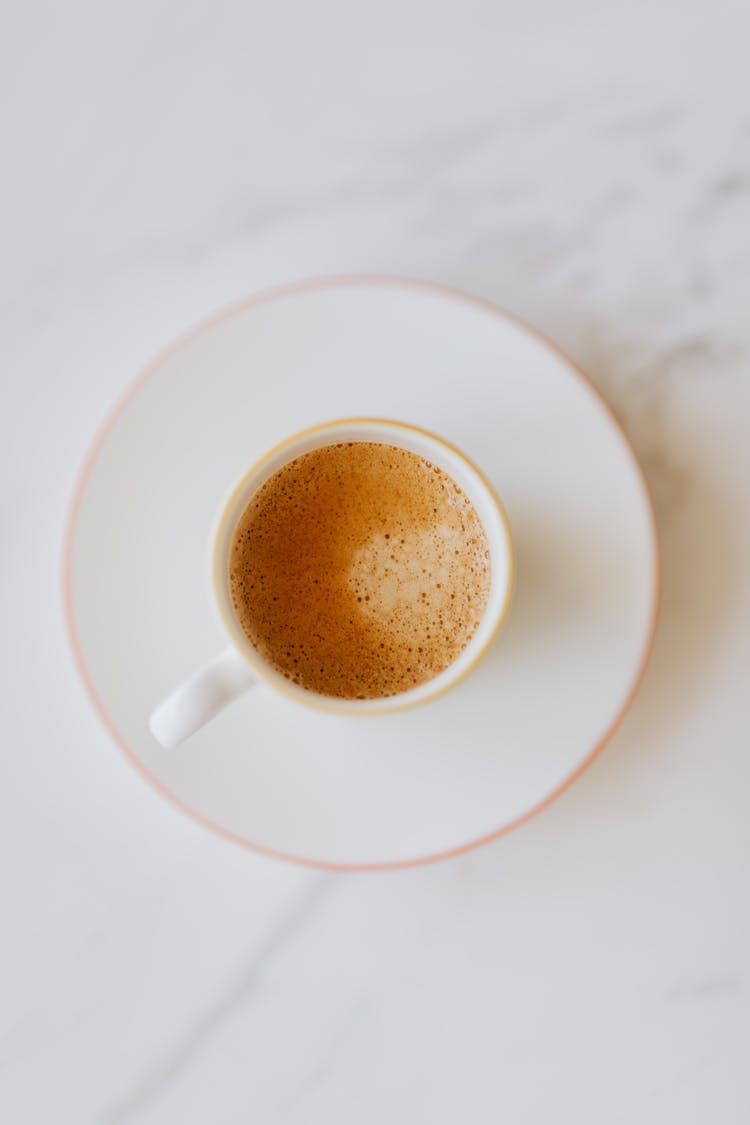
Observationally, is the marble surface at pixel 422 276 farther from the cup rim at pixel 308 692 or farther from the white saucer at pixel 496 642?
the cup rim at pixel 308 692

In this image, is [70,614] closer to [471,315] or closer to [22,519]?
[22,519]

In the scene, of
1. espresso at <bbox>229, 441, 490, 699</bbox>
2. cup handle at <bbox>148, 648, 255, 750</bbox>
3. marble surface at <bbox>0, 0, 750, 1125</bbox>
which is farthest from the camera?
marble surface at <bbox>0, 0, 750, 1125</bbox>

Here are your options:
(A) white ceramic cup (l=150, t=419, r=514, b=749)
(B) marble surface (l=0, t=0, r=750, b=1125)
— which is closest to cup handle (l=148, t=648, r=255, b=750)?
(A) white ceramic cup (l=150, t=419, r=514, b=749)

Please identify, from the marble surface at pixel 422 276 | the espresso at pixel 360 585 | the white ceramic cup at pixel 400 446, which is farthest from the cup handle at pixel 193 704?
the marble surface at pixel 422 276

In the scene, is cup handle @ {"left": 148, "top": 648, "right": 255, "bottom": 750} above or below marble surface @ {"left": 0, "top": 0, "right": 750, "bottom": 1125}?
below

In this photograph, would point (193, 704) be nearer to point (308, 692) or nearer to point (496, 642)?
point (308, 692)

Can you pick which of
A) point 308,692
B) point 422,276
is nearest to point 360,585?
point 308,692

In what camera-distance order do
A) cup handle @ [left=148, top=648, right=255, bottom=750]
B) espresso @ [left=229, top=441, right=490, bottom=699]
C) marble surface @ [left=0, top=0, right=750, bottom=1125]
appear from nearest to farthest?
cup handle @ [left=148, top=648, right=255, bottom=750], espresso @ [left=229, top=441, right=490, bottom=699], marble surface @ [left=0, top=0, right=750, bottom=1125]

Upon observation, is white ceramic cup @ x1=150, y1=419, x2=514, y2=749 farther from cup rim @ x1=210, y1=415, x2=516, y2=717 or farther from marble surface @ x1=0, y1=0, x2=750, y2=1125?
marble surface @ x1=0, y1=0, x2=750, y2=1125
